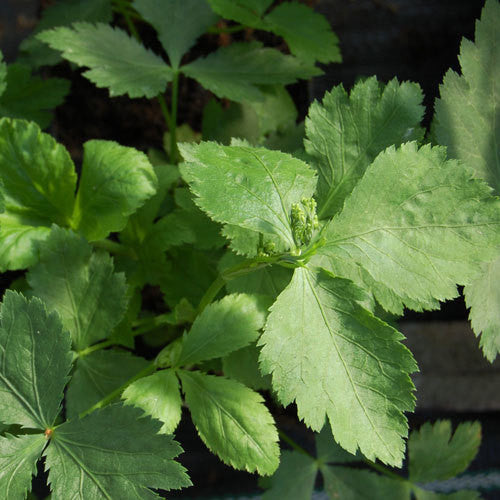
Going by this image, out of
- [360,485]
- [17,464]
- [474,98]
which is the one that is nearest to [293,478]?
[360,485]

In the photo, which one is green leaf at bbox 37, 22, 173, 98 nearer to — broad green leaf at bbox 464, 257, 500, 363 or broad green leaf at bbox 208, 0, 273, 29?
broad green leaf at bbox 208, 0, 273, 29

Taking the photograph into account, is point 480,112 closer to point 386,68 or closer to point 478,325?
point 478,325

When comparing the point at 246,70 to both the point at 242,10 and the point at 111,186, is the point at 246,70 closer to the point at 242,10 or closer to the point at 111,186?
the point at 242,10

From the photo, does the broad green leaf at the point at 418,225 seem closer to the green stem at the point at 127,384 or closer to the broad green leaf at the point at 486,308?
the broad green leaf at the point at 486,308

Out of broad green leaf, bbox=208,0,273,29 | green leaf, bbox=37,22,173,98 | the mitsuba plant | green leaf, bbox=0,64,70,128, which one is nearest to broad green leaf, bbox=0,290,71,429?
the mitsuba plant

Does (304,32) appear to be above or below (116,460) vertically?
above

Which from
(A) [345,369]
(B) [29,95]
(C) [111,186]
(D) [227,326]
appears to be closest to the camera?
(A) [345,369]
